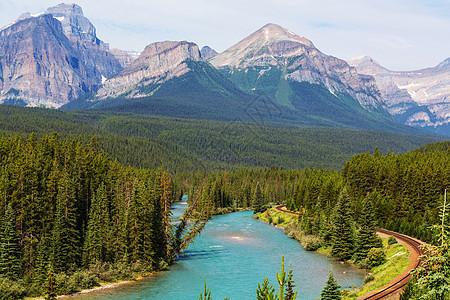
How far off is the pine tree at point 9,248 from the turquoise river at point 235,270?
11177 mm

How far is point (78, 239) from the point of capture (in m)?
74.4

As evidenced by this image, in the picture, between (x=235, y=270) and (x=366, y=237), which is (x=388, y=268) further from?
(x=235, y=270)

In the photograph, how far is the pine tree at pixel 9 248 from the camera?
6094 centimetres

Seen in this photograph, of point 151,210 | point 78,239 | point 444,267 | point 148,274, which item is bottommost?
point 148,274

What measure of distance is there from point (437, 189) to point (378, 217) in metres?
15.7

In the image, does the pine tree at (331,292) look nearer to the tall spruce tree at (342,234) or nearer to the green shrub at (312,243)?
the tall spruce tree at (342,234)

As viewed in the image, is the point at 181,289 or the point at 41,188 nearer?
the point at 181,289

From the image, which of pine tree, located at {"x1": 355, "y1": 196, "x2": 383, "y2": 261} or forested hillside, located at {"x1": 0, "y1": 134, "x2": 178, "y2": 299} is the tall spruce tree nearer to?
pine tree, located at {"x1": 355, "y1": 196, "x2": 383, "y2": 261}

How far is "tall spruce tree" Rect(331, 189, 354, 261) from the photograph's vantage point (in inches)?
3364

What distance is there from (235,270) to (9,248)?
1419 inches

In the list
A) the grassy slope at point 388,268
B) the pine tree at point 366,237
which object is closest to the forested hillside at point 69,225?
the grassy slope at point 388,268

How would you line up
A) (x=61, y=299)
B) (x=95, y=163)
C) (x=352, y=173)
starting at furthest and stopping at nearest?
(x=352, y=173) → (x=95, y=163) → (x=61, y=299)

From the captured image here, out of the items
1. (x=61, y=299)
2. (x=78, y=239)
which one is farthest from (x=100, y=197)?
(x=61, y=299)

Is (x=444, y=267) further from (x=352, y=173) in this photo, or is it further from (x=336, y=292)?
(x=352, y=173)
